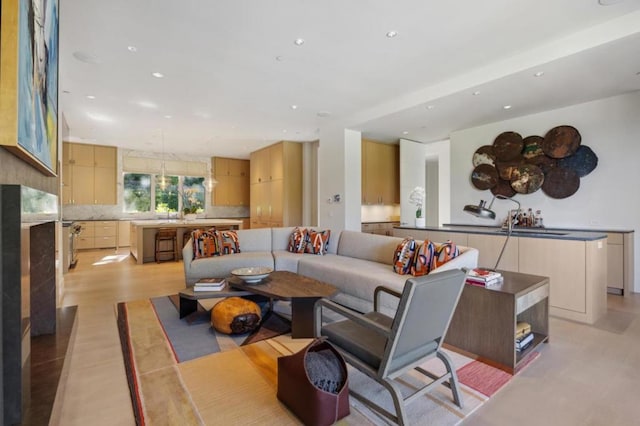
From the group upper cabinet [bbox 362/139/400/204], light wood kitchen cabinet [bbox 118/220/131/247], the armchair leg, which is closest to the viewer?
the armchair leg

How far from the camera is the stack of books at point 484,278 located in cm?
245

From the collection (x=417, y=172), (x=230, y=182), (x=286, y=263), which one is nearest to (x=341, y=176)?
(x=417, y=172)

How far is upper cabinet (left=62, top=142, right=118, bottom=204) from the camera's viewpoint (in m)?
8.14

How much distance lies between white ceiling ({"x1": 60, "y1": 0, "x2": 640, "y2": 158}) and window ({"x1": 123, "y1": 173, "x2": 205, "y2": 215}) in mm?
3631

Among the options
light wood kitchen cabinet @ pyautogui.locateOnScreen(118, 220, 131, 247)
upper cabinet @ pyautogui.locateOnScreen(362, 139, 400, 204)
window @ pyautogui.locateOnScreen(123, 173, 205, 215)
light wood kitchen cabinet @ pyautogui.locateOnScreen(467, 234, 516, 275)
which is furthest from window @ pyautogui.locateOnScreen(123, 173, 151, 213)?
light wood kitchen cabinet @ pyautogui.locateOnScreen(467, 234, 516, 275)

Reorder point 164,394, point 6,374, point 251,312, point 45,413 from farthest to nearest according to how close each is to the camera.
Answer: point 251,312
point 164,394
point 45,413
point 6,374

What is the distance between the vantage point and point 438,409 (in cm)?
179

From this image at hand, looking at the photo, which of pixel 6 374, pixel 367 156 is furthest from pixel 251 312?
pixel 367 156

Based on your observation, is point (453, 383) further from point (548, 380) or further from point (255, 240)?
point (255, 240)

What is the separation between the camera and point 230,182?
34.6 ft

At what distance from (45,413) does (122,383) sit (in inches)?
38.7

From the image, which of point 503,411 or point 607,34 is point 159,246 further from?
point 607,34

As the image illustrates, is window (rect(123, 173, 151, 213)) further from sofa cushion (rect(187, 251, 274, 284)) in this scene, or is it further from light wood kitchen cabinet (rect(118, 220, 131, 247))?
sofa cushion (rect(187, 251, 274, 284))

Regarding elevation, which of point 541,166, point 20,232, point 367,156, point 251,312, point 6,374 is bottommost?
point 251,312
